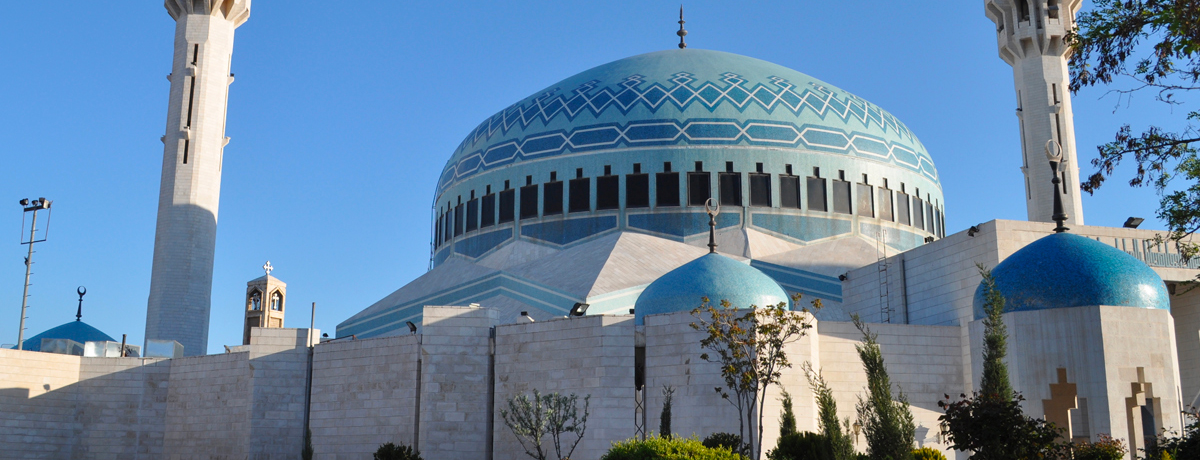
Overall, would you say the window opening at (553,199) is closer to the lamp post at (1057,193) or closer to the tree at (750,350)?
the tree at (750,350)

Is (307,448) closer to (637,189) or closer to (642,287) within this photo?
(642,287)

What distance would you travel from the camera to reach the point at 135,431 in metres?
22.4

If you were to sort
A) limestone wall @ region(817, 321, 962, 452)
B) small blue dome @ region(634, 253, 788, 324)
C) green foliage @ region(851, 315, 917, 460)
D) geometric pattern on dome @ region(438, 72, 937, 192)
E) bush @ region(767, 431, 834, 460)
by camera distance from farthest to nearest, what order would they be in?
1. geometric pattern on dome @ region(438, 72, 937, 192)
2. small blue dome @ region(634, 253, 788, 324)
3. limestone wall @ region(817, 321, 962, 452)
4. bush @ region(767, 431, 834, 460)
5. green foliage @ region(851, 315, 917, 460)

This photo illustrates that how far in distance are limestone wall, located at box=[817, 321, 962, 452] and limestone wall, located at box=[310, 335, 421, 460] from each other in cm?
656

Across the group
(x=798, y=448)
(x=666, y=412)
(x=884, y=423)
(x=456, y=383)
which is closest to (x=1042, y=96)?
(x=666, y=412)

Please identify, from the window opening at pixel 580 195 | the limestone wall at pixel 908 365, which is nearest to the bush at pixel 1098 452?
the limestone wall at pixel 908 365

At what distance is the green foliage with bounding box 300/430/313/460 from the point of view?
19266 mm

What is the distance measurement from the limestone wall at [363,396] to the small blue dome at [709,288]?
387cm

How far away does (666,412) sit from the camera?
16734 millimetres

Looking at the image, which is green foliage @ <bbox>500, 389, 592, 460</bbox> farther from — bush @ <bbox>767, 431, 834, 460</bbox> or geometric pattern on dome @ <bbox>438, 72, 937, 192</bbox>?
geometric pattern on dome @ <bbox>438, 72, 937, 192</bbox>

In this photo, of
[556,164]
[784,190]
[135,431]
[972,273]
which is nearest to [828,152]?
[784,190]

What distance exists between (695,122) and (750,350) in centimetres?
1215

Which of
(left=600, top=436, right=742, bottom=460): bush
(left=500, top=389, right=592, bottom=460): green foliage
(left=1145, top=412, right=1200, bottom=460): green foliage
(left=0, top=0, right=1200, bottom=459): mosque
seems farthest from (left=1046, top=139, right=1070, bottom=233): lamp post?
(left=500, top=389, right=592, bottom=460): green foliage

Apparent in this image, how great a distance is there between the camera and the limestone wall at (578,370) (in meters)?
17.3
